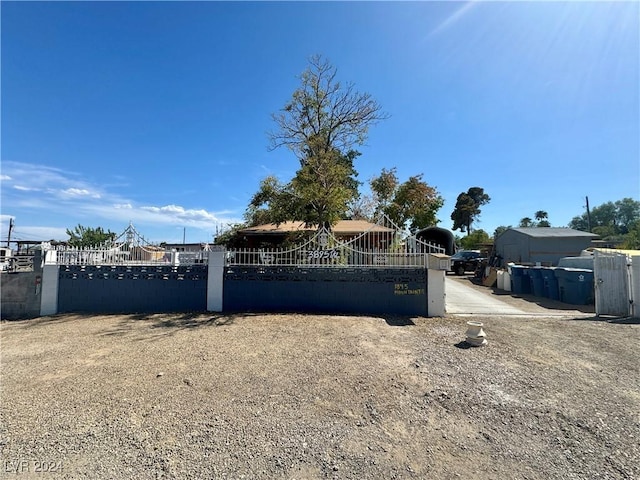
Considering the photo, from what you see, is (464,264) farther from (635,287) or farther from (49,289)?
(49,289)

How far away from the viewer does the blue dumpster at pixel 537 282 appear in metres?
12.1

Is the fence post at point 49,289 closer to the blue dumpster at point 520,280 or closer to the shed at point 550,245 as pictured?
the blue dumpster at point 520,280

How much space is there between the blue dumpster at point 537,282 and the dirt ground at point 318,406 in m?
6.11

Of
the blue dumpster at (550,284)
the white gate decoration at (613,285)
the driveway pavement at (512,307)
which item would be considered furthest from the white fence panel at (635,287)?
the blue dumpster at (550,284)

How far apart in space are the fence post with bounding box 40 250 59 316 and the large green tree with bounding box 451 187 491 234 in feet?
175

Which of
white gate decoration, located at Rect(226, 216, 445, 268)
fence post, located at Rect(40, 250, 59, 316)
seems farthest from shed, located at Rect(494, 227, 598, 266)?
fence post, located at Rect(40, 250, 59, 316)

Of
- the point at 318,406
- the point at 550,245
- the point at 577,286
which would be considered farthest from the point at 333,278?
the point at 550,245

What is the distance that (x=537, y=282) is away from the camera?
40.2 ft

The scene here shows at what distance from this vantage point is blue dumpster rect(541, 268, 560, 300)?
11211 mm

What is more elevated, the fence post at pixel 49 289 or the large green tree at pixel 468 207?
the large green tree at pixel 468 207

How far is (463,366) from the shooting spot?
464 centimetres

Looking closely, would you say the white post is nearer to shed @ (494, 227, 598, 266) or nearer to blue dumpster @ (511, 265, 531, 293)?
blue dumpster @ (511, 265, 531, 293)

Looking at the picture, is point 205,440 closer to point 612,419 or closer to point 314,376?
point 314,376

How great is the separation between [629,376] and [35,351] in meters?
8.97
